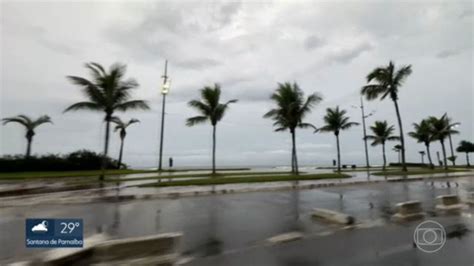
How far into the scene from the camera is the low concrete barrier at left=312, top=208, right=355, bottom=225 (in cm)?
676

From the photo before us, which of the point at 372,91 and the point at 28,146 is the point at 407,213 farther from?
the point at 28,146

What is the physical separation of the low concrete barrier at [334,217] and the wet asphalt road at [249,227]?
1.13ft

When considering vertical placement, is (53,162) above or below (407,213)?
above

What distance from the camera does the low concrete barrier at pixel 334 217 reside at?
22.2 ft

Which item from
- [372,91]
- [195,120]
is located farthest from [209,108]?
[372,91]

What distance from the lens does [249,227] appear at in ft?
21.8

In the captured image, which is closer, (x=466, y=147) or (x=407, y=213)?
(x=407, y=213)

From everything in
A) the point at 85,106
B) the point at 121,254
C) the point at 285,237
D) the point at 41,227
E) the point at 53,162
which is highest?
the point at 85,106

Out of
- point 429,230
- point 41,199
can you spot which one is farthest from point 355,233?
point 41,199

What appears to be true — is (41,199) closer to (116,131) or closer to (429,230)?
(429,230)

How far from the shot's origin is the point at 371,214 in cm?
815

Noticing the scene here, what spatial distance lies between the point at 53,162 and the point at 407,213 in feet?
98.8

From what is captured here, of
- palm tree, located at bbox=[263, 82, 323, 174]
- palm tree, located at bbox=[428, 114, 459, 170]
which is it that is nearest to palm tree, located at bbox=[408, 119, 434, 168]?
palm tree, located at bbox=[428, 114, 459, 170]
